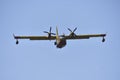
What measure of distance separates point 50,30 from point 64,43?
7621 millimetres

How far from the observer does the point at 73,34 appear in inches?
2174

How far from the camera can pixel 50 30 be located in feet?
189

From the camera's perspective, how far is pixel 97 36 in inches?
2452

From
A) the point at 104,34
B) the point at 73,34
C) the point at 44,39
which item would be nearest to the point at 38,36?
the point at 44,39

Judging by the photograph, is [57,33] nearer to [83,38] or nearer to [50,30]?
[50,30]

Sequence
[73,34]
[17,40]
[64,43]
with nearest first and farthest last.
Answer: [64,43] → [73,34] → [17,40]

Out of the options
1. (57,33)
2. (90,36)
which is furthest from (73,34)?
(90,36)

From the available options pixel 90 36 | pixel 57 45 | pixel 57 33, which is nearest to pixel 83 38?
pixel 90 36

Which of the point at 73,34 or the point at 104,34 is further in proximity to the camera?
the point at 104,34

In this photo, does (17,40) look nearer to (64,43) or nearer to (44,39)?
(44,39)

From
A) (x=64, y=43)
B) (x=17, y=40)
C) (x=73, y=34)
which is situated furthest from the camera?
(x=17, y=40)

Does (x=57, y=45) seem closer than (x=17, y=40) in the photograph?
Yes

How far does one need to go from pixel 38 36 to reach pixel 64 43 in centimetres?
1081

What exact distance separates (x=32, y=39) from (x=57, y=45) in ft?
31.6
